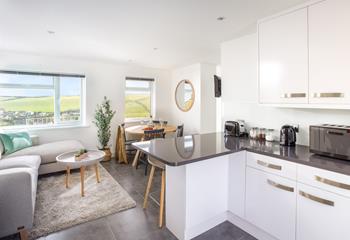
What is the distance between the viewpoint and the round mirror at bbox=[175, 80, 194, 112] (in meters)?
4.92

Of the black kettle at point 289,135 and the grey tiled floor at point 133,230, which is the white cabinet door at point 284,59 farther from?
the grey tiled floor at point 133,230

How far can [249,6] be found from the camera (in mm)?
1890

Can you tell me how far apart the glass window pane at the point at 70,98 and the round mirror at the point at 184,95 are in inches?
95.7

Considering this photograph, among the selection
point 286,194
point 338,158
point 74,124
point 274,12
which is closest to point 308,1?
point 274,12

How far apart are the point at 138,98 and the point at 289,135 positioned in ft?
12.9

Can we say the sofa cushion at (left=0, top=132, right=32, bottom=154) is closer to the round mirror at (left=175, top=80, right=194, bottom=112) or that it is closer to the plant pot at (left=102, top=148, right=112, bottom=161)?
the plant pot at (left=102, top=148, right=112, bottom=161)

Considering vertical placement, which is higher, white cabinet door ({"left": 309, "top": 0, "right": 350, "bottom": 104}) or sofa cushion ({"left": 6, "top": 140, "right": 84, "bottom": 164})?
white cabinet door ({"left": 309, "top": 0, "right": 350, "bottom": 104})

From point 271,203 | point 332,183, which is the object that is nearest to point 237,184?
point 271,203

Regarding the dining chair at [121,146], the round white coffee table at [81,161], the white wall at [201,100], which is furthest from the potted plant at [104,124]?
the white wall at [201,100]

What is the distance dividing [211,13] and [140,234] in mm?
2373

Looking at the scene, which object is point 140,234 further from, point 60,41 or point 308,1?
point 60,41

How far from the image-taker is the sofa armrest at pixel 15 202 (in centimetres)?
171

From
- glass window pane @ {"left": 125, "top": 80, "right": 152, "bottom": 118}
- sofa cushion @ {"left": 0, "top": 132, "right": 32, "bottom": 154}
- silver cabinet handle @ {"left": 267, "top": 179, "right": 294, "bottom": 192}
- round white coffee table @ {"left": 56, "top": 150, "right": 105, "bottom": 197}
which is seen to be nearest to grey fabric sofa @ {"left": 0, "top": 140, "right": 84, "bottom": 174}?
sofa cushion @ {"left": 0, "top": 132, "right": 32, "bottom": 154}

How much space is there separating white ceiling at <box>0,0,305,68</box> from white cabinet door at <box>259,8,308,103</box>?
0.53ft
